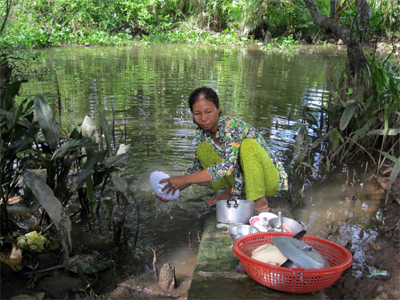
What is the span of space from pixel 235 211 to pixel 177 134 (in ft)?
7.98

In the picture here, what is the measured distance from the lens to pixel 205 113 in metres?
2.47

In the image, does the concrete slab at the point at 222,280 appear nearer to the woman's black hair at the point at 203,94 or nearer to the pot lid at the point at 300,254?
the pot lid at the point at 300,254

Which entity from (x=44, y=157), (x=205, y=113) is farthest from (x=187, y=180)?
(x=44, y=157)

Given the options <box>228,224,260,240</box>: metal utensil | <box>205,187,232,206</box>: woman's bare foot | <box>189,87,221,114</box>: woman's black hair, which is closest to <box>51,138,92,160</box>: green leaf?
<box>189,87,221,114</box>: woman's black hair

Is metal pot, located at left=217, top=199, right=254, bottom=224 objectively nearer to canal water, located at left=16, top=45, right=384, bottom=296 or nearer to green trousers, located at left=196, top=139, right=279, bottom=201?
green trousers, located at left=196, top=139, right=279, bottom=201

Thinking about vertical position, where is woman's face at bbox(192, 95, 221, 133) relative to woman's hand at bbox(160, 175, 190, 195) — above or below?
above

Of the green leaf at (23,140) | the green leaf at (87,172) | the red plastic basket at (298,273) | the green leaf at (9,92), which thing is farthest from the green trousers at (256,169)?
the green leaf at (9,92)

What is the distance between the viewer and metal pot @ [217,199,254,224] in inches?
96.1

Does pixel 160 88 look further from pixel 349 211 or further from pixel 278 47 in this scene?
pixel 278 47

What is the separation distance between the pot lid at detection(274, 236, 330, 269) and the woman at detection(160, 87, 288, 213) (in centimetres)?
78

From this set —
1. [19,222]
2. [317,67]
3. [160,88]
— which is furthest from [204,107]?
[317,67]

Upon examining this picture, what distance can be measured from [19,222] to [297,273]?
2.07 metres

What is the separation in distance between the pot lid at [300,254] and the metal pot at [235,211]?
677 mm

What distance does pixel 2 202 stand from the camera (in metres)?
2.13
